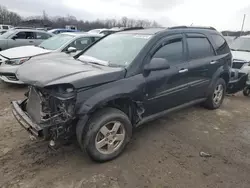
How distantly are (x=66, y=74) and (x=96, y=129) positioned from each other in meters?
0.78

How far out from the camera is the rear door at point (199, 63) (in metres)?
4.08

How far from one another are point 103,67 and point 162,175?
166 cm

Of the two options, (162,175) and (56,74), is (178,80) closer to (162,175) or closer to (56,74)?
(162,175)

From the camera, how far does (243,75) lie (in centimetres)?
622

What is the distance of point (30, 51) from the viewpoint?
21.8 feet

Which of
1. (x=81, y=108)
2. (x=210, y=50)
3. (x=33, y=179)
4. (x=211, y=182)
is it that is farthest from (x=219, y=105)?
(x=33, y=179)

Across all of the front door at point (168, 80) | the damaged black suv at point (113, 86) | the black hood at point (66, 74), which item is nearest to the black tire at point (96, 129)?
the damaged black suv at point (113, 86)

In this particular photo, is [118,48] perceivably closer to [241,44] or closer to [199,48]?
[199,48]

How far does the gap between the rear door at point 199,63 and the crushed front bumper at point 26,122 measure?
8.80 ft

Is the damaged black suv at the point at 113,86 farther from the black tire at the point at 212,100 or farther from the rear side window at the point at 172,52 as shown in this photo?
the black tire at the point at 212,100

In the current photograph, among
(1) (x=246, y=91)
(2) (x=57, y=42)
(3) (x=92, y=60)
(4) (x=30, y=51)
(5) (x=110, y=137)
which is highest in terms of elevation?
(2) (x=57, y=42)


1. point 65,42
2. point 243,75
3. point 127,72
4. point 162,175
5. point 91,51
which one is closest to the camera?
point 162,175

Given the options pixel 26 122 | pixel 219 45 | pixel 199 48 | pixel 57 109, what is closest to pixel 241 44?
pixel 219 45

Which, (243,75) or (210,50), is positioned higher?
(210,50)
